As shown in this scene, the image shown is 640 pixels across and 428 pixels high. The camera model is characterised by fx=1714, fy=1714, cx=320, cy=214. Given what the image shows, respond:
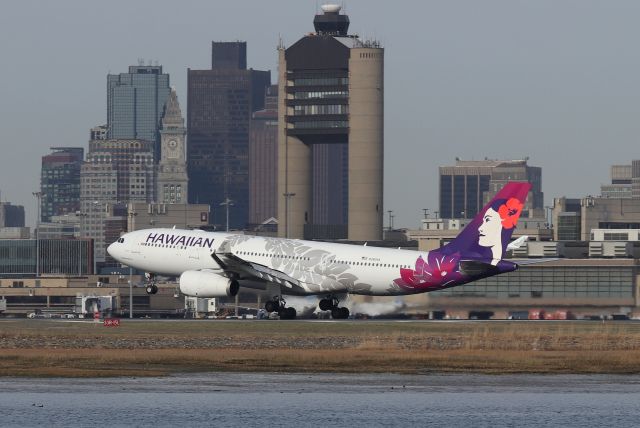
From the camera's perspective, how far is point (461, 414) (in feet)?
216

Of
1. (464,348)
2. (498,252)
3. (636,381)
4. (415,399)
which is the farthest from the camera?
(498,252)

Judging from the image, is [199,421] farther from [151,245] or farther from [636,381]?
[151,245]

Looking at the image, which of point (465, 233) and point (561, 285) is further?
point (561, 285)

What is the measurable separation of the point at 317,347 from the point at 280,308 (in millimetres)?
28010

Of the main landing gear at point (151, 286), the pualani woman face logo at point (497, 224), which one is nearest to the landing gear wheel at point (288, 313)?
the main landing gear at point (151, 286)

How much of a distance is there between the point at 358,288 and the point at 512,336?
20.8m

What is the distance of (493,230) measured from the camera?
115875mm

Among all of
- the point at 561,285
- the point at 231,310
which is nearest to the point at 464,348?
the point at 561,285

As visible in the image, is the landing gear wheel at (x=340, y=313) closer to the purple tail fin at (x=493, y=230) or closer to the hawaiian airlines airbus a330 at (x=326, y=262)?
the hawaiian airlines airbus a330 at (x=326, y=262)

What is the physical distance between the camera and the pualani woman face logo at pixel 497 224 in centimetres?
11569

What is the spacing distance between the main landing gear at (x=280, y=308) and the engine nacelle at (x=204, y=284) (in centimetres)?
372

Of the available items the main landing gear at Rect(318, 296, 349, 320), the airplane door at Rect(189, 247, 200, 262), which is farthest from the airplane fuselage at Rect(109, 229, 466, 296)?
the main landing gear at Rect(318, 296, 349, 320)

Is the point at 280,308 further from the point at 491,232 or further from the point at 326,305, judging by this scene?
the point at 491,232

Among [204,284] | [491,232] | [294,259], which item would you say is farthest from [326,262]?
[491,232]
